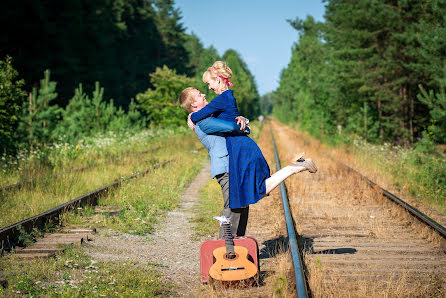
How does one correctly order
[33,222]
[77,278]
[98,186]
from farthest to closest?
[98,186] → [33,222] → [77,278]

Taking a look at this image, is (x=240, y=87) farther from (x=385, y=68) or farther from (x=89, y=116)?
(x=89, y=116)

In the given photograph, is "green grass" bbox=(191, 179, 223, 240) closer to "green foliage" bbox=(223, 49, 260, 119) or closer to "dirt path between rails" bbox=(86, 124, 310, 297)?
"dirt path between rails" bbox=(86, 124, 310, 297)

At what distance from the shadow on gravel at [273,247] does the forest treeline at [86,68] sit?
3105 mm

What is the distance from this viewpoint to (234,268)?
11.8ft

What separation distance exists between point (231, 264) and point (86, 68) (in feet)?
124

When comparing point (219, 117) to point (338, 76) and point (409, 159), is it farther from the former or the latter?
point (338, 76)

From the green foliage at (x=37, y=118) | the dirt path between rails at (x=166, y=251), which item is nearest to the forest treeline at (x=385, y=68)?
the dirt path between rails at (x=166, y=251)

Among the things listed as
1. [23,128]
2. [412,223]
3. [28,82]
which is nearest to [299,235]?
[412,223]

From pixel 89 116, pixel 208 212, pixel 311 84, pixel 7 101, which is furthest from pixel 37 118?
pixel 311 84

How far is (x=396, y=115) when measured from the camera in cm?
2019

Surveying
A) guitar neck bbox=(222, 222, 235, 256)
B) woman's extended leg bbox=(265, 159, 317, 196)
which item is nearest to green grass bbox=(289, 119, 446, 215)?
woman's extended leg bbox=(265, 159, 317, 196)

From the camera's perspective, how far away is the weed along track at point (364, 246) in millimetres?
3629

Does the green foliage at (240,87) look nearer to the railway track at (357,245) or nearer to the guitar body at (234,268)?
the railway track at (357,245)

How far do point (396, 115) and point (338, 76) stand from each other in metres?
A: 3.80
